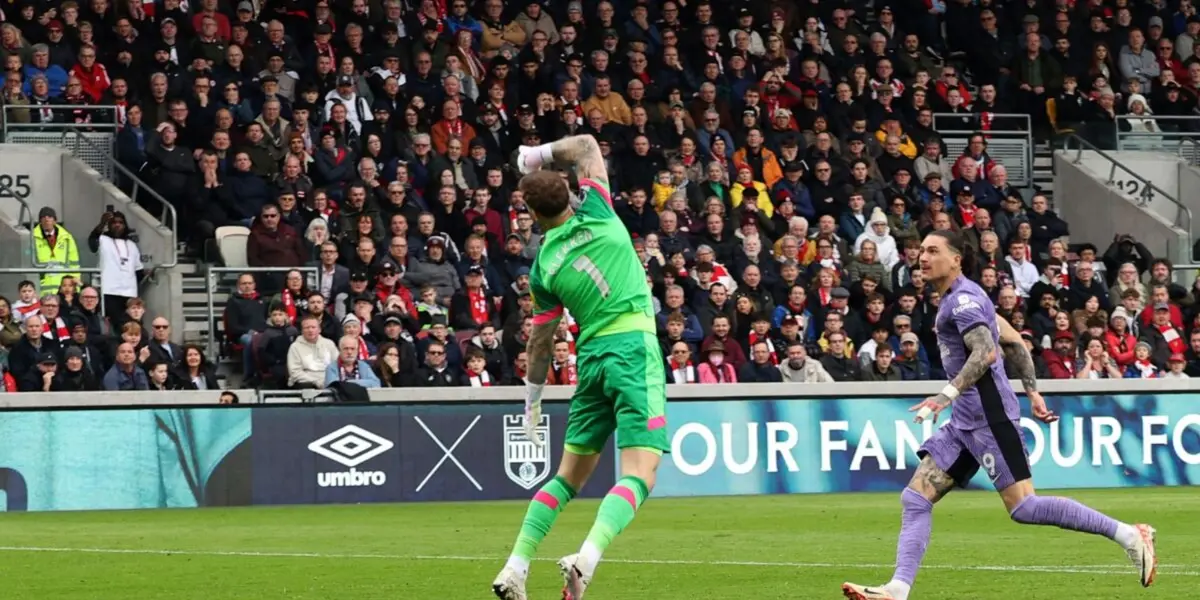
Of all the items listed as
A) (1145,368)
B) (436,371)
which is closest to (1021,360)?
(436,371)

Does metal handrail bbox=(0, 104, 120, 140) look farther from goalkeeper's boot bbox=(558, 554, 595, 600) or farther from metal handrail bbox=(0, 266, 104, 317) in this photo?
goalkeeper's boot bbox=(558, 554, 595, 600)

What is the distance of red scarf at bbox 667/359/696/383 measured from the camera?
23.9 m

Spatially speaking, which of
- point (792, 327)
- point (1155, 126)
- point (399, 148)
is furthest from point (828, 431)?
point (1155, 126)

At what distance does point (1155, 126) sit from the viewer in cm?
3381

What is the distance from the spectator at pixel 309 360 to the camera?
22609mm

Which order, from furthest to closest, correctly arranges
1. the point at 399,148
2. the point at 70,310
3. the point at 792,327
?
the point at 399,148
the point at 792,327
the point at 70,310

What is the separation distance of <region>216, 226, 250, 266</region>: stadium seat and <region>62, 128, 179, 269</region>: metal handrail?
541 mm

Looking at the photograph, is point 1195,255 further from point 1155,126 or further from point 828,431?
point 828,431

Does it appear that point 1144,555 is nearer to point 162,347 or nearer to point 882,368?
point 162,347

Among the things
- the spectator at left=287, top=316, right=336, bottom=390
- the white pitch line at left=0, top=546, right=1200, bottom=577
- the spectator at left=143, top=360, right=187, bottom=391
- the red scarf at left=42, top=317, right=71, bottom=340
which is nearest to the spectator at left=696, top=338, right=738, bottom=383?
the spectator at left=287, top=316, right=336, bottom=390

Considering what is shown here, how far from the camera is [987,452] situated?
9.88m

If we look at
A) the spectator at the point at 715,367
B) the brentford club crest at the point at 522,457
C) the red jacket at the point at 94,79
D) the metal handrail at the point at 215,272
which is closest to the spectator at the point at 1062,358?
the spectator at the point at 715,367

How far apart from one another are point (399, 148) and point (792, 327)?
5539 millimetres

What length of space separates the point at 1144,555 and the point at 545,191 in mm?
3255
